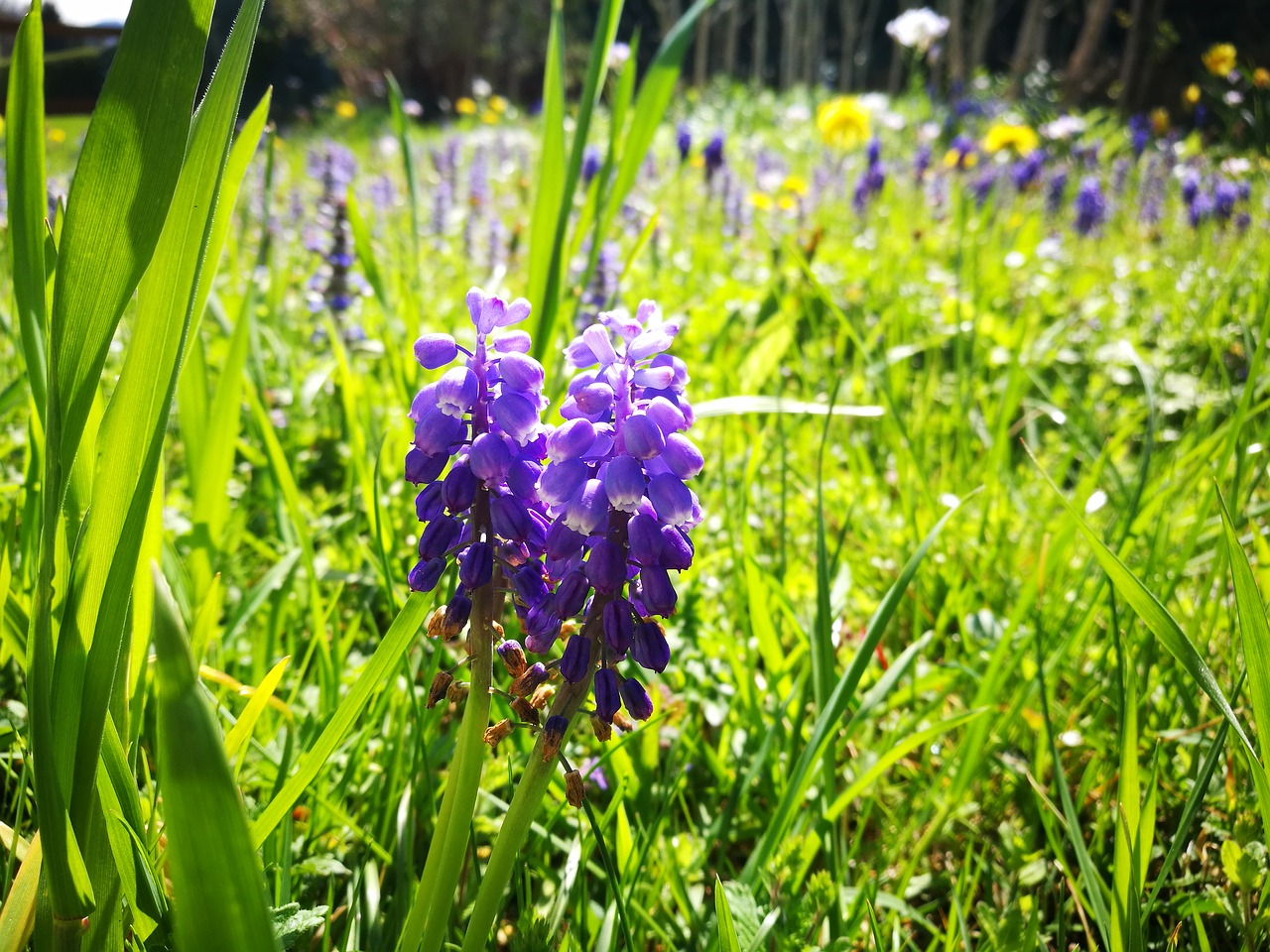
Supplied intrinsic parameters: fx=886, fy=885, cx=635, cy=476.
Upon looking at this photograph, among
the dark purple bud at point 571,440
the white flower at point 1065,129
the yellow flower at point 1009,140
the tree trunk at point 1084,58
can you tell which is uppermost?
the tree trunk at point 1084,58

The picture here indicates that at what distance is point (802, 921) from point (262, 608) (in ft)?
4.34

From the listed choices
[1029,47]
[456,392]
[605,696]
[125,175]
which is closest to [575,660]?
[605,696]

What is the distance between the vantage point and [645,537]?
0.82 m

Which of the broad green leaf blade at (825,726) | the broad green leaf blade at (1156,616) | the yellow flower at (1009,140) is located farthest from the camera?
the yellow flower at (1009,140)

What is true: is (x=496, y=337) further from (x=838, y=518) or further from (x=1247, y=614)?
(x=838, y=518)

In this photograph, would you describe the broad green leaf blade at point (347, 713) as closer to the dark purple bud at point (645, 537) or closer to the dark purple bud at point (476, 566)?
the dark purple bud at point (476, 566)

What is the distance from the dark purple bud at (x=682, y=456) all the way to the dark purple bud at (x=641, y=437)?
29mm

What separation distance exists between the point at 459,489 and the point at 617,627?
0.20 m

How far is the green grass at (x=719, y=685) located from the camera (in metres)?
0.91

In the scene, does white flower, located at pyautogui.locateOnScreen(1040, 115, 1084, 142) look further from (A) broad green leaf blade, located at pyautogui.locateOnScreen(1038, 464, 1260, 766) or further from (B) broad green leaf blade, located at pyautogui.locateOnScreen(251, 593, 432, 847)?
(B) broad green leaf blade, located at pyautogui.locateOnScreen(251, 593, 432, 847)

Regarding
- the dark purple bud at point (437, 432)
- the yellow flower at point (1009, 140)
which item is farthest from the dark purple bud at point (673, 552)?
the yellow flower at point (1009, 140)

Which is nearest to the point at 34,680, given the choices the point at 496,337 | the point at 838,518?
the point at 496,337

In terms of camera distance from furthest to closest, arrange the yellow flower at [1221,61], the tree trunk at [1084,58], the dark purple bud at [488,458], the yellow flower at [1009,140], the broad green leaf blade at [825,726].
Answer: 1. the tree trunk at [1084,58]
2. the yellow flower at [1221,61]
3. the yellow flower at [1009,140]
4. the broad green leaf blade at [825,726]
5. the dark purple bud at [488,458]

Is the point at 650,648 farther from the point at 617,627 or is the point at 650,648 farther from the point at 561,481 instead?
the point at 561,481
